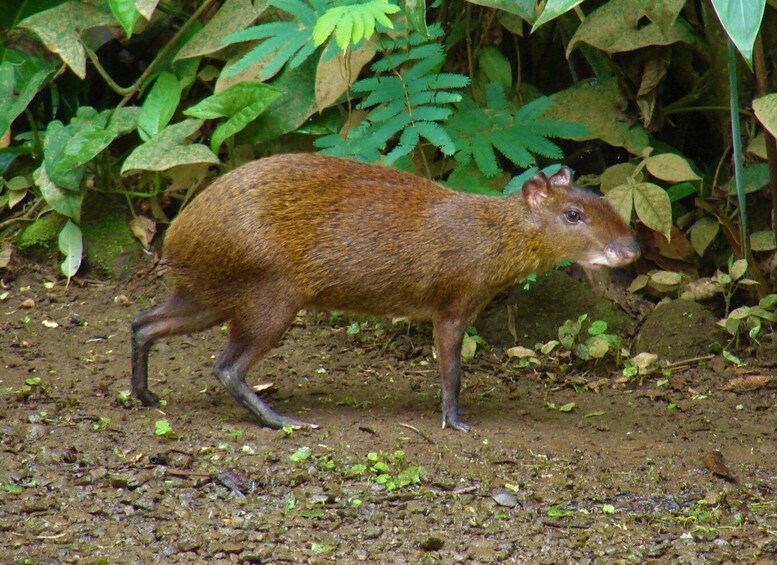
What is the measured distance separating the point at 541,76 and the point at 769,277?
1.97 m

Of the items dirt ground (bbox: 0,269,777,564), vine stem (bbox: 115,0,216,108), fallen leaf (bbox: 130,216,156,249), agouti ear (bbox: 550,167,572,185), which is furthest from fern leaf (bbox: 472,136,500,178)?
fallen leaf (bbox: 130,216,156,249)

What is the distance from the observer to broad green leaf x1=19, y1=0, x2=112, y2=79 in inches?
253

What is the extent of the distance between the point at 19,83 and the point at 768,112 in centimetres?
454

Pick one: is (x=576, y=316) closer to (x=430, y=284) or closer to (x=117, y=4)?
(x=430, y=284)

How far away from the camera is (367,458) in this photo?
4492 mm

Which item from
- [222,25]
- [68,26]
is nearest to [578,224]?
[222,25]

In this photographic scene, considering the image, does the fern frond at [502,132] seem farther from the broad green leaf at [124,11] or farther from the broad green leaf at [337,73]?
the broad green leaf at [124,11]

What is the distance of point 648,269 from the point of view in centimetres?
648

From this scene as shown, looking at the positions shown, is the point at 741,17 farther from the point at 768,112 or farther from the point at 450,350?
the point at 450,350

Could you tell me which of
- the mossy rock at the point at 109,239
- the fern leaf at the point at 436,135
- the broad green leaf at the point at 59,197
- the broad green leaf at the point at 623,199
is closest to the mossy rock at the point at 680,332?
the broad green leaf at the point at 623,199

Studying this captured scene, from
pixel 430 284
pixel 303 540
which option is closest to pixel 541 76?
pixel 430 284

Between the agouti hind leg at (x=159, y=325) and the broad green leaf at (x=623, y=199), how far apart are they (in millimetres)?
2258

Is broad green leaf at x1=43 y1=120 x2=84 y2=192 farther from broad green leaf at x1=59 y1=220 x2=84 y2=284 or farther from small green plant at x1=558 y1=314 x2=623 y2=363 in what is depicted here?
small green plant at x1=558 y1=314 x2=623 y2=363

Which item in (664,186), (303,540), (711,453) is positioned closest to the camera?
(303,540)
